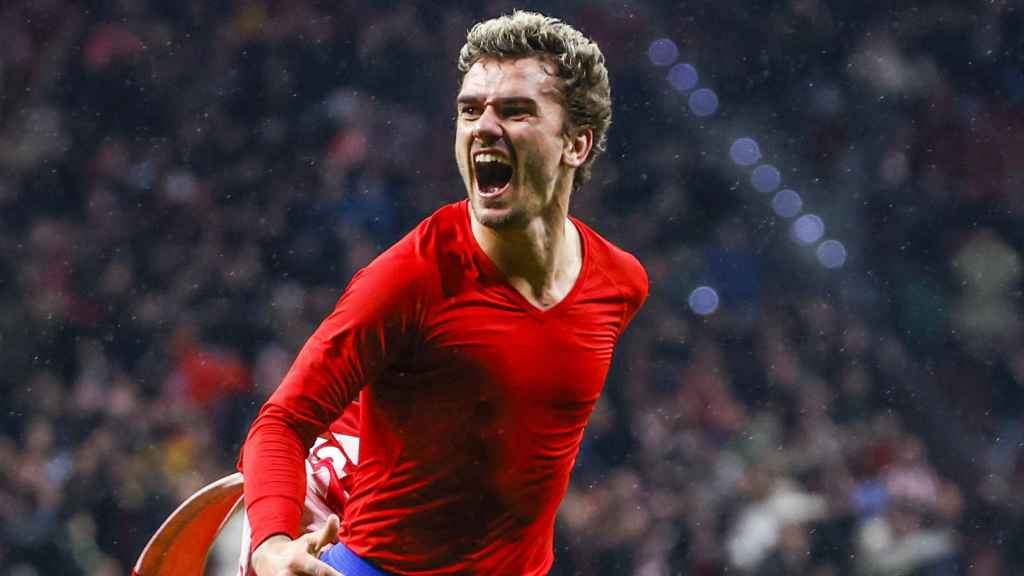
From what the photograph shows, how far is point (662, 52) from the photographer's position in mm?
6867

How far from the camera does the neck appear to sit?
84.8 inches

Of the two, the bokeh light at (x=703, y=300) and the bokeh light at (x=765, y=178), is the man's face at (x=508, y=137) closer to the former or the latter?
the bokeh light at (x=703, y=300)

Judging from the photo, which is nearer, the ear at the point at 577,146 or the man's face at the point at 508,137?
the man's face at the point at 508,137

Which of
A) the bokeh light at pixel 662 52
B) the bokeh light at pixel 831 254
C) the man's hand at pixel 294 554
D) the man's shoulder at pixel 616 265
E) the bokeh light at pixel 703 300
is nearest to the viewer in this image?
the man's hand at pixel 294 554

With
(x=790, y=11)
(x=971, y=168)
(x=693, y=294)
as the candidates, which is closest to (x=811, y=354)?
(x=693, y=294)

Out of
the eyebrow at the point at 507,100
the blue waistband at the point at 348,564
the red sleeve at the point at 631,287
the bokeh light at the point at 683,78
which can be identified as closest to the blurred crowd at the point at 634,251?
the bokeh light at the point at 683,78

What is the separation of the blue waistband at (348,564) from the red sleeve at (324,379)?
11.6 inches

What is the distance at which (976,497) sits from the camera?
5605 mm

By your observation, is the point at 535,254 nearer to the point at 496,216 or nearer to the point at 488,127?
the point at 496,216

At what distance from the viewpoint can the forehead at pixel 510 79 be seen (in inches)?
83.0

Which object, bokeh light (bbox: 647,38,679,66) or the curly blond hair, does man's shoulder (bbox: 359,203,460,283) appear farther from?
bokeh light (bbox: 647,38,679,66)

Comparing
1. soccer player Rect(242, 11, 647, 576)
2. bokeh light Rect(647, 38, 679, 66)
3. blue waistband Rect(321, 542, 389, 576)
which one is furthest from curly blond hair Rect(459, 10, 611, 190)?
bokeh light Rect(647, 38, 679, 66)

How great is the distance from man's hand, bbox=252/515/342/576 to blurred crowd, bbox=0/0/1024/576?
11.6 feet

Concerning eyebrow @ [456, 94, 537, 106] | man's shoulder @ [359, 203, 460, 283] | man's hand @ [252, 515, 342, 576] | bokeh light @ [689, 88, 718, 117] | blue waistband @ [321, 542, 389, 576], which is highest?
bokeh light @ [689, 88, 718, 117]
